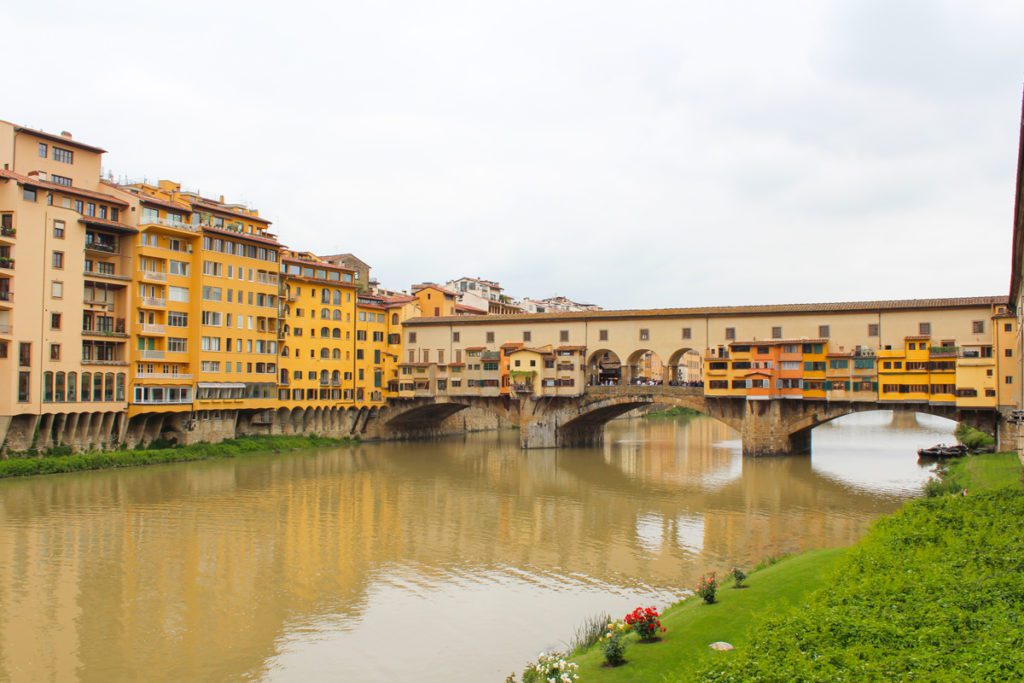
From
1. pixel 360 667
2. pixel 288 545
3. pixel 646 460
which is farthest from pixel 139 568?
pixel 646 460

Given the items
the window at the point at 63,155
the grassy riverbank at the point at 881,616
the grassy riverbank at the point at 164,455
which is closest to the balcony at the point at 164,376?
the grassy riverbank at the point at 164,455

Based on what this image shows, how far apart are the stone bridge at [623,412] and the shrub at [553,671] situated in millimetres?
41175

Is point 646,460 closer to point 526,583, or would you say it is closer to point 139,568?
point 526,583

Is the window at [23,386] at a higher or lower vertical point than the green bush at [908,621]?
higher

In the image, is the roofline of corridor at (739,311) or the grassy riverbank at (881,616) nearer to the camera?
the grassy riverbank at (881,616)

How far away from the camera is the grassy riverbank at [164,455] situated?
40656mm

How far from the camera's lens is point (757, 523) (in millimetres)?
31656

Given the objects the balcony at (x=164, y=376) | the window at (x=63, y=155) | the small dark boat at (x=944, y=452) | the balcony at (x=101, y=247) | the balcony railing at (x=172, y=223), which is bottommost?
the small dark boat at (x=944, y=452)

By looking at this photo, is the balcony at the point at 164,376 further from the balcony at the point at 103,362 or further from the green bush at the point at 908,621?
the green bush at the point at 908,621

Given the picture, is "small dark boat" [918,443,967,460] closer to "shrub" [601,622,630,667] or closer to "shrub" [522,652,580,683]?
"shrub" [601,622,630,667]

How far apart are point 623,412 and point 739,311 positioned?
1355 cm

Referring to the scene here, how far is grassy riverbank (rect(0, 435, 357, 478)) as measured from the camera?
1601 inches

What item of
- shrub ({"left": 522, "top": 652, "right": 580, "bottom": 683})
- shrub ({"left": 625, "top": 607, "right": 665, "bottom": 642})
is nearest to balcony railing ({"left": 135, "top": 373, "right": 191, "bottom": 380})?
shrub ({"left": 625, "top": 607, "right": 665, "bottom": 642})

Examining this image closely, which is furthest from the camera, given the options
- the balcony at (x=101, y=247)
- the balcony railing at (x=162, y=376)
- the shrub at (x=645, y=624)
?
the balcony railing at (x=162, y=376)
